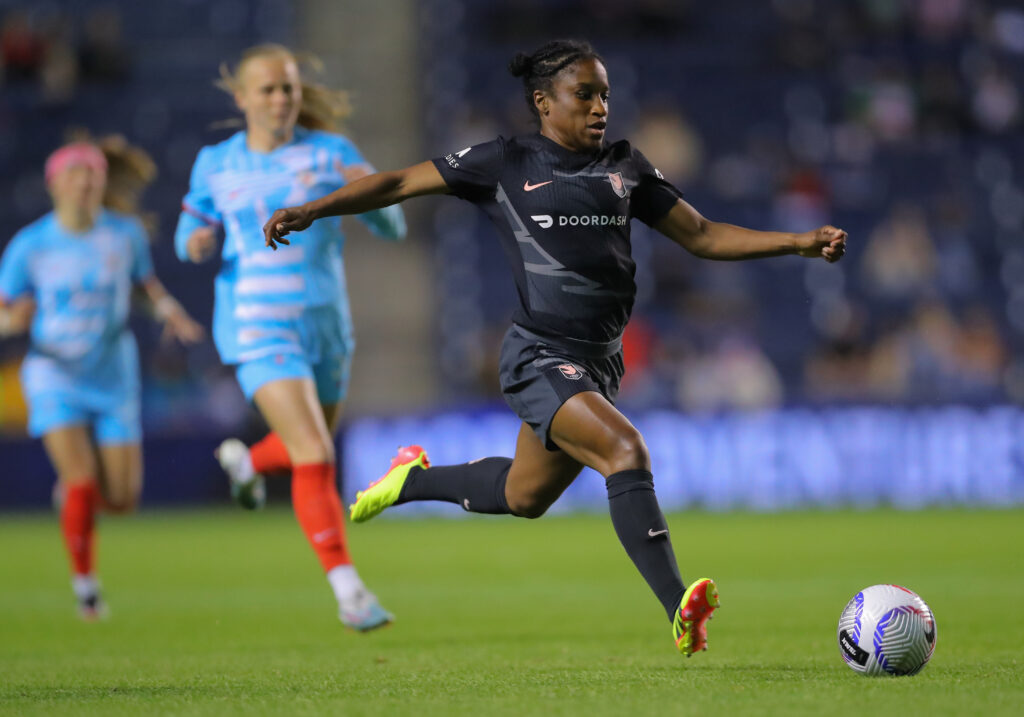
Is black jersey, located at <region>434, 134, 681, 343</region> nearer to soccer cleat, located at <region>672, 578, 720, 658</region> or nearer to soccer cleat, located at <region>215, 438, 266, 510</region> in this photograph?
soccer cleat, located at <region>672, 578, 720, 658</region>

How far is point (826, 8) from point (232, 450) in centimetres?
1737

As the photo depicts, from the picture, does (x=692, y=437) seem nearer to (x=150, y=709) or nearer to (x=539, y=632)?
(x=539, y=632)

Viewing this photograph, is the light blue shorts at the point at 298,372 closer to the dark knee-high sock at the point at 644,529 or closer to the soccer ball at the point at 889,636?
the dark knee-high sock at the point at 644,529

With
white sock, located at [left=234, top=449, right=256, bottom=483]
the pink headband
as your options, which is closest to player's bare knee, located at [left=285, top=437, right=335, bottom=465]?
white sock, located at [left=234, top=449, right=256, bottom=483]

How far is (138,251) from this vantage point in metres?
9.26

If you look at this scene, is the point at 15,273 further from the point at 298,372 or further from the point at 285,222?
the point at 285,222

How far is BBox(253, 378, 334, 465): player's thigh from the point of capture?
686cm

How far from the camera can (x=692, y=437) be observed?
16.6 m

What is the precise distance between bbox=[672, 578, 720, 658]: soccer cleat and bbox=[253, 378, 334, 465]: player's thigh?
2.52m

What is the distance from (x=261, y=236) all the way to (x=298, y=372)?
67 cm

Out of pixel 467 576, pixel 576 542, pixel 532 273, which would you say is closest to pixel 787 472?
pixel 576 542

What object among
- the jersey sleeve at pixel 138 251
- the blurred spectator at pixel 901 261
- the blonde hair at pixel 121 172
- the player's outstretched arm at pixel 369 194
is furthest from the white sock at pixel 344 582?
the blurred spectator at pixel 901 261

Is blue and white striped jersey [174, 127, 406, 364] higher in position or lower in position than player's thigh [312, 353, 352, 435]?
higher

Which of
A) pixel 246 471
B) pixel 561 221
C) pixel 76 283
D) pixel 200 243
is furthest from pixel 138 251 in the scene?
pixel 561 221
